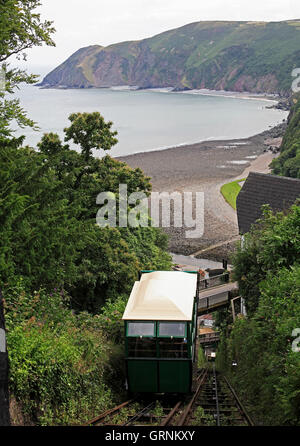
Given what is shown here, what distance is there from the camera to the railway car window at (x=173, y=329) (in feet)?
40.6

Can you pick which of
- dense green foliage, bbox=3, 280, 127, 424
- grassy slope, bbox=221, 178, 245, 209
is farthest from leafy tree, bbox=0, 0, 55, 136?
grassy slope, bbox=221, 178, 245, 209

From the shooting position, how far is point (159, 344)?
490 inches

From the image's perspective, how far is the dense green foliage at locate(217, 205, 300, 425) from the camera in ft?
31.8

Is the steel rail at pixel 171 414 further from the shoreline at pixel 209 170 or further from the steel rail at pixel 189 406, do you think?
the shoreline at pixel 209 170

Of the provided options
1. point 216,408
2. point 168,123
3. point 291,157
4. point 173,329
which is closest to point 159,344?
point 173,329

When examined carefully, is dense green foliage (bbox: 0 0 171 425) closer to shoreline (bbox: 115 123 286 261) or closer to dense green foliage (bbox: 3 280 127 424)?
dense green foliage (bbox: 3 280 127 424)

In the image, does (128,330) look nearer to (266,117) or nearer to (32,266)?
(32,266)

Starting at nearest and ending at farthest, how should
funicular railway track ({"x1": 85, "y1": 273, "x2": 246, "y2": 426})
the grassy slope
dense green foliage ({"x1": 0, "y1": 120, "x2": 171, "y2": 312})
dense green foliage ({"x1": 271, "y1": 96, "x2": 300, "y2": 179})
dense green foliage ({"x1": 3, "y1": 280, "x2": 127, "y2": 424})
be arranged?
dense green foliage ({"x1": 3, "y1": 280, "x2": 127, "y2": 424}), funicular railway track ({"x1": 85, "y1": 273, "x2": 246, "y2": 426}), dense green foliage ({"x1": 0, "y1": 120, "x2": 171, "y2": 312}), dense green foliage ({"x1": 271, "y1": 96, "x2": 300, "y2": 179}), the grassy slope

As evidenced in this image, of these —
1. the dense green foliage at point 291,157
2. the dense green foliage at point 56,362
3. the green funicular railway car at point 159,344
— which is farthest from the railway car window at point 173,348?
the dense green foliage at point 291,157

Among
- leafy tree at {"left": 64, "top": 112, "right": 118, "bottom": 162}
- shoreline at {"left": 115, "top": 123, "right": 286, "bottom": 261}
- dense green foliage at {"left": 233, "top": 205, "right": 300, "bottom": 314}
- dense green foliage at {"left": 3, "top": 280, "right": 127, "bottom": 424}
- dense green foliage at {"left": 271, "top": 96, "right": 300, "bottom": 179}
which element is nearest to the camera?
dense green foliage at {"left": 3, "top": 280, "right": 127, "bottom": 424}

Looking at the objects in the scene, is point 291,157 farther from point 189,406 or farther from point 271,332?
point 189,406

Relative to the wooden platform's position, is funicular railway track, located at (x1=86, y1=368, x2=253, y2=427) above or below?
above
